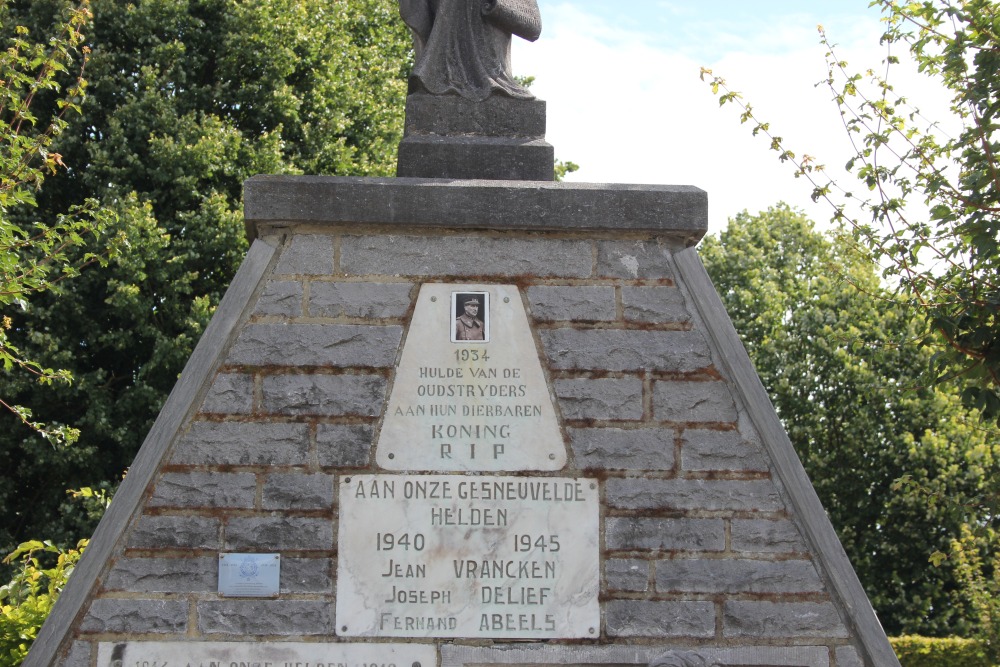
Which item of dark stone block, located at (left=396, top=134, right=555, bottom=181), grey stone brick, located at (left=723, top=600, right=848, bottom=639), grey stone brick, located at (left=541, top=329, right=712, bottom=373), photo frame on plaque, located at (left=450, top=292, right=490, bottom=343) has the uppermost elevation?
dark stone block, located at (left=396, top=134, right=555, bottom=181)

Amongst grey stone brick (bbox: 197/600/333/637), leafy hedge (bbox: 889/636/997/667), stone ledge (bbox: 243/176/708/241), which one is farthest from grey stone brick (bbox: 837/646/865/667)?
leafy hedge (bbox: 889/636/997/667)

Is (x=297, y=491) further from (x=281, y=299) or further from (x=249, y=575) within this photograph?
(x=281, y=299)

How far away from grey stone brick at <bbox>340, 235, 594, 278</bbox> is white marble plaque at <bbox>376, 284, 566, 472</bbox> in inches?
3.8

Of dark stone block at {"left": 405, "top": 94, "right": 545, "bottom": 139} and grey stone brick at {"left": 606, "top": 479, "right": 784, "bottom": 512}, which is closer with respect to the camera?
grey stone brick at {"left": 606, "top": 479, "right": 784, "bottom": 512}

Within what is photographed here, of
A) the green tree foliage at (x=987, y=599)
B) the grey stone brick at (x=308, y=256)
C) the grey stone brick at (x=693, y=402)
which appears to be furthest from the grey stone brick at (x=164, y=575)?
the green tree foliage at (x=987, y=599)

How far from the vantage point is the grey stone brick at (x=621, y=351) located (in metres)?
5.16

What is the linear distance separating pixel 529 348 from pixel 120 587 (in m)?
1.92

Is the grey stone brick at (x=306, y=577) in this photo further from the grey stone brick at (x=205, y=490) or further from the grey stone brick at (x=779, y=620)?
the grey stone brick at (x=779, y=620)

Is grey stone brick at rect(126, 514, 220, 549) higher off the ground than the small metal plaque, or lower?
higher

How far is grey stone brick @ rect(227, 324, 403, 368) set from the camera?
5.09 m

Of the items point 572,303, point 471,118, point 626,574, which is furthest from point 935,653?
point 471,118

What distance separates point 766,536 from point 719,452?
390 mm

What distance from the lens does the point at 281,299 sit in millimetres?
5160

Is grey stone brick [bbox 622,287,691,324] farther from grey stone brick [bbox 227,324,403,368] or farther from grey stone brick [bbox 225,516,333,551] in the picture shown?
grey stone brick [bbox 225,516,333,551]
